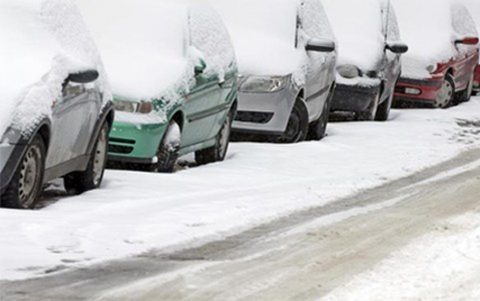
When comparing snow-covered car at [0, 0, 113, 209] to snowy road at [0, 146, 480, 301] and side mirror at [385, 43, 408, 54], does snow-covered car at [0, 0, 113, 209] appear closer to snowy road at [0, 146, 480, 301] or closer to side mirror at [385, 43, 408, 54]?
snowy road at [0, 146, 480, 301]

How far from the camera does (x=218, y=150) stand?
15750mm

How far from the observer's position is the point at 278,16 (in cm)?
1852

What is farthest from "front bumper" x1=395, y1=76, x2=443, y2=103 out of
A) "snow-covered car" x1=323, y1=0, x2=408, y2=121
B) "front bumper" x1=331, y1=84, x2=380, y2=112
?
"front bumper" x1=331, y1=84, x2=380, y2=112

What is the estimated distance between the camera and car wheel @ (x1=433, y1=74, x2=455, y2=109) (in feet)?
85.3

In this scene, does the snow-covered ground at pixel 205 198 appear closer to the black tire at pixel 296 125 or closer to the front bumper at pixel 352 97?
the black tire at pixel 296 125

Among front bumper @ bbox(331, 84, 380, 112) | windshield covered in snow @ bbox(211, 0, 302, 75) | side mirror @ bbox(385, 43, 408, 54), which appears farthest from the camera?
side mirror @ bbox(385, 43, 408, 54)

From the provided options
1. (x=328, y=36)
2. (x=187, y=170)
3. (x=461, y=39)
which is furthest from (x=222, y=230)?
(x=461, y=39)

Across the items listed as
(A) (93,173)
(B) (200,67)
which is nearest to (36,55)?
(A) (93,173)

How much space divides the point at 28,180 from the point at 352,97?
11779 mm

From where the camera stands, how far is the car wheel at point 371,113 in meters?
22.1

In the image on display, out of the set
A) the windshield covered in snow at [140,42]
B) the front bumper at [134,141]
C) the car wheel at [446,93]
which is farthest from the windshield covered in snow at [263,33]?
the car wheel at [446,93]

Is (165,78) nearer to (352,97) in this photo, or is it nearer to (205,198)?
(205,198)

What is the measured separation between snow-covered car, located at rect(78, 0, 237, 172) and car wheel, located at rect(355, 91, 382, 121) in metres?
6.39

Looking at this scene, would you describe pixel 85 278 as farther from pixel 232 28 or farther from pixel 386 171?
pixel 232 28
